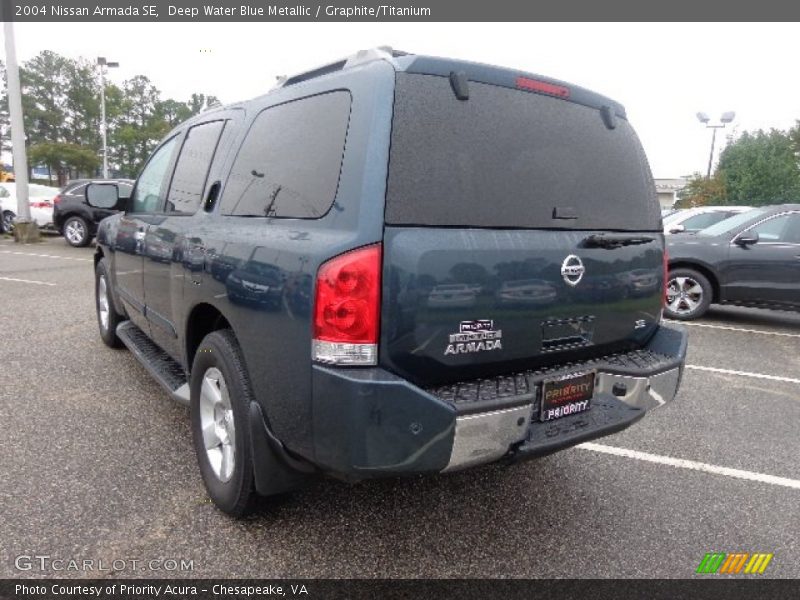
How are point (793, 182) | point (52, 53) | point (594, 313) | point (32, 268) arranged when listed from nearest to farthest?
1. point (594, 313)
2. point (32, 268)
3. point (793, 182)
4. point (52, 53)

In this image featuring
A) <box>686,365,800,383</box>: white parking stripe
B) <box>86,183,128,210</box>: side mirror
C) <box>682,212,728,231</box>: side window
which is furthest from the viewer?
<box>682,212,728,231</box>: side window

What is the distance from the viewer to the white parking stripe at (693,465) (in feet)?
10.2

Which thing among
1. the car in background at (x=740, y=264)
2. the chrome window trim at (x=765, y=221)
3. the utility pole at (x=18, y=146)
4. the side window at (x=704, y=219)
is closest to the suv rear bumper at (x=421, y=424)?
the car in background at (x=740, y=264)

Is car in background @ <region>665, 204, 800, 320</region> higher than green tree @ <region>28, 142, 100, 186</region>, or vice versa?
green tree @ <region>28, 142, 100, 186</region>

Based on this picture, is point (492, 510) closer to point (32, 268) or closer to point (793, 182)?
point (32, 268)

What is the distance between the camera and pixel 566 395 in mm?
2309

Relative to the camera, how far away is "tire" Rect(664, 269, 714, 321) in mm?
7504

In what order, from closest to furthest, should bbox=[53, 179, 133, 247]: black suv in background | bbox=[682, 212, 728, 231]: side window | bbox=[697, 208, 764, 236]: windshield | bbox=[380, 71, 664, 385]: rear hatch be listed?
bbox=[380, 71, 664, 385]: rear hatch, bbox=[697, 208, 764, 236]: windshield, bbox=[682, 212, 728, 231]: side window, bbox=[53, 179, 133, 247]: black suv in background

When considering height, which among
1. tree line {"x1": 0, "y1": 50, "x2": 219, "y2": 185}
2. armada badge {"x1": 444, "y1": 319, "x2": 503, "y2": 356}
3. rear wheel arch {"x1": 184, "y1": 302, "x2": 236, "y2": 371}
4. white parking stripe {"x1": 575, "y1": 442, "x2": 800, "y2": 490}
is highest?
tree line {"x1": 0, "y1": 50, "x2": 219, "y2": 185}

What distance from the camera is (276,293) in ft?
6.59

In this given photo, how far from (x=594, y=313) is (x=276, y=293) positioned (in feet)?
4.57

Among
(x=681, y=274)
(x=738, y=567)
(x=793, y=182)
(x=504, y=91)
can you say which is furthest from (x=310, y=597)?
(x=793, y=182)

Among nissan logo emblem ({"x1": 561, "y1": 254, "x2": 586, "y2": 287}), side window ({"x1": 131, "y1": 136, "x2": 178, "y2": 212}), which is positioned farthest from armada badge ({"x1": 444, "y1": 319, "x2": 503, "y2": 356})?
side window ({"x1": 131, "y1": 136, "x2": 178, "y2": 212})

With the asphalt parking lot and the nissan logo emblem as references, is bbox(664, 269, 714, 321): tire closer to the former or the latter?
the asphalt parking lot
